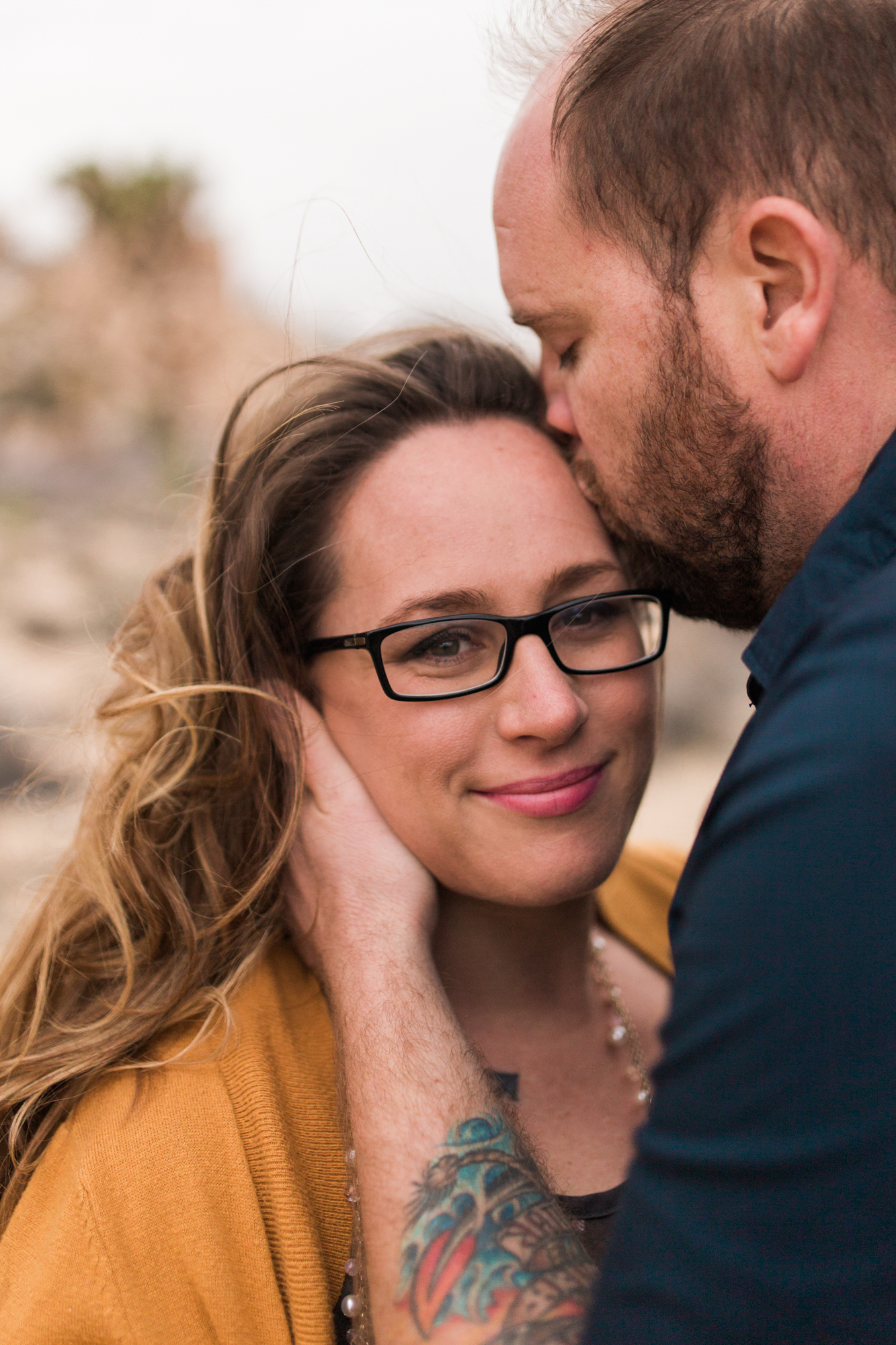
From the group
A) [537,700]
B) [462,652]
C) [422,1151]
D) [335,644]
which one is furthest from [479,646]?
[422,1151]

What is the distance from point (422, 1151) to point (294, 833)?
0.89 metres

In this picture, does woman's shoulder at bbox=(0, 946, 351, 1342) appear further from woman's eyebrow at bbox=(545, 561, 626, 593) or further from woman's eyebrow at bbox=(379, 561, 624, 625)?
woman's eyebrow at bbox=(545, 561, 626, 593)

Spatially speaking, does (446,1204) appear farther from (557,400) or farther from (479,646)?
(557,400)

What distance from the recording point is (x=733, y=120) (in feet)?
5.63

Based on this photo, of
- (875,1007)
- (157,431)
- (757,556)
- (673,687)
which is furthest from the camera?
(157,431)

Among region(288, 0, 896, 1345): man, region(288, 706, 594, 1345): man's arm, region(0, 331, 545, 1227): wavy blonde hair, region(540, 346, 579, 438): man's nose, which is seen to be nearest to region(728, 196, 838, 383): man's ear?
region(288, 0, 896, 1345): man

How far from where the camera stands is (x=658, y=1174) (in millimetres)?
1214

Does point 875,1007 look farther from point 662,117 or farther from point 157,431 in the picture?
point 157,431

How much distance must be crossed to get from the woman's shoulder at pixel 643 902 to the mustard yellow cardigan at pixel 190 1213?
119 centimetres

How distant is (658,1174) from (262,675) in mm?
1507

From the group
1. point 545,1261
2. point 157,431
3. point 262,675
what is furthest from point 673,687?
point 545,1261

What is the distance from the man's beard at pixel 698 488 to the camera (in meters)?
Result: 1.82

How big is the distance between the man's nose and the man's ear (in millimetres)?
599

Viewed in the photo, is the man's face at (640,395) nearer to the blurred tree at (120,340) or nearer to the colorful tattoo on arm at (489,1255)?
the colorful tattoo on arm at (489,1255)
